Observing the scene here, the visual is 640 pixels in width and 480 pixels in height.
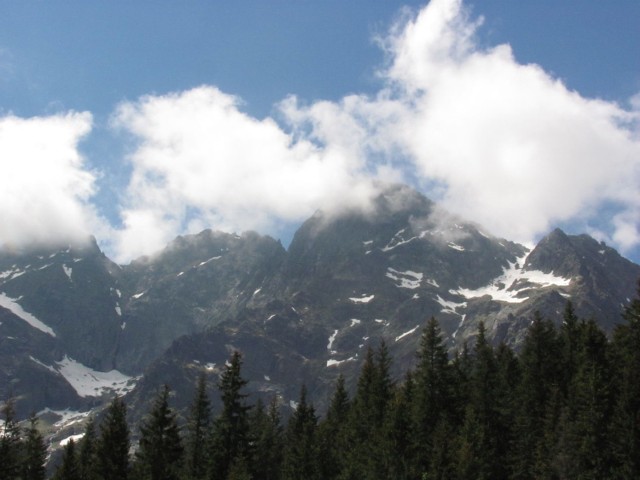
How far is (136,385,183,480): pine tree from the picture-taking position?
5397cm

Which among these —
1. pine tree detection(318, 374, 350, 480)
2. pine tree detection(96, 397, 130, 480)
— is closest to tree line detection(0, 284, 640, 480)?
pine tree detection(96, 397, 130, 480)

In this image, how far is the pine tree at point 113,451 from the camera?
5322 cm

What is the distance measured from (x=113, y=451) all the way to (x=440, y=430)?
27919 mm

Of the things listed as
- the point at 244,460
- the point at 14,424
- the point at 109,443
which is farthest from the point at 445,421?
the point at 14,424

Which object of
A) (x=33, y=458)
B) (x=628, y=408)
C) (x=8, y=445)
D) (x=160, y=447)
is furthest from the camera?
(x=33, y=458)

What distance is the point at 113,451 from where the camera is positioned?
2131 inches

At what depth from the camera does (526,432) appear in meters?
62.2

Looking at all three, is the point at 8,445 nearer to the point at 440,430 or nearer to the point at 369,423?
the point at 369,423

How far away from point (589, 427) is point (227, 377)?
29.6 metres

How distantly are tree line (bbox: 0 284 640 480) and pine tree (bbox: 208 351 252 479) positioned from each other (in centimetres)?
8

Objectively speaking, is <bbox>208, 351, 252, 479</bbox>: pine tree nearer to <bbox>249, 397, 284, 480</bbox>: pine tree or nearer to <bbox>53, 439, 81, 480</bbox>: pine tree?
<bbox>53, 439, 81, 480</bbox>: pine tree

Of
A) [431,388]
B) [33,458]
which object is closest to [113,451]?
[33,458]

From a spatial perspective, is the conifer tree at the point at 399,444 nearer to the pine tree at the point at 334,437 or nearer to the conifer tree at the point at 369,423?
the conifer tree at the point at 369,423

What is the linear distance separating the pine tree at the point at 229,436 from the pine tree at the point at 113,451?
698 cm
